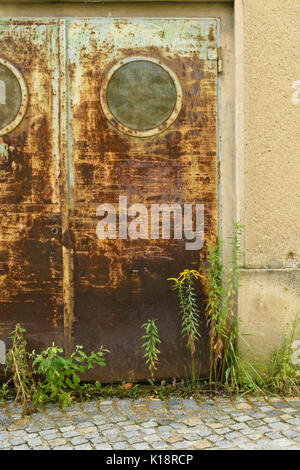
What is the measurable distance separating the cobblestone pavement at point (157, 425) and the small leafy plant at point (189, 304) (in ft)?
1.47

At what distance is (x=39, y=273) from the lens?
3816 mm

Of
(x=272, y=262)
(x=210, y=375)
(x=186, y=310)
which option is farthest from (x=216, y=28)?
(x=210, y=375)

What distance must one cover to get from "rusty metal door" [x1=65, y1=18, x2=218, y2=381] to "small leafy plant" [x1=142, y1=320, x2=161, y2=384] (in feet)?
0.18

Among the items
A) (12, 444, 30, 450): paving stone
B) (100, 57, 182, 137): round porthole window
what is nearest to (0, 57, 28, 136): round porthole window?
(100, 57, 182, 137): round porthole window

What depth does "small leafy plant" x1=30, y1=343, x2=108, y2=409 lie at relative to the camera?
3477 mm

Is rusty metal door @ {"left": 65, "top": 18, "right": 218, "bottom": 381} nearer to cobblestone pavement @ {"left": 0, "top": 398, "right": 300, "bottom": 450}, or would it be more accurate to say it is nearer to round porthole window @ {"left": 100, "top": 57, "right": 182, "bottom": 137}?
round porthole window @ {"left": 100, "top": 57, "right": 182, "bottom": 137}

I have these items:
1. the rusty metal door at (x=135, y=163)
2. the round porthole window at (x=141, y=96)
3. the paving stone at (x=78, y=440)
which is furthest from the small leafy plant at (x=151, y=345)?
the round porthole window at (x=141, y=96)

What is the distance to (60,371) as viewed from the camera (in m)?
3.70

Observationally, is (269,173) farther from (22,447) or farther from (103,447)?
(22,447)

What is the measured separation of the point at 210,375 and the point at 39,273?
153 centimetres

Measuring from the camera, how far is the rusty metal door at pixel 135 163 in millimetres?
3740

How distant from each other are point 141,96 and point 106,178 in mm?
683

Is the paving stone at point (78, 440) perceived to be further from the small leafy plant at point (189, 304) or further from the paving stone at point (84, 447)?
the small leafy plant at point (189, 304)

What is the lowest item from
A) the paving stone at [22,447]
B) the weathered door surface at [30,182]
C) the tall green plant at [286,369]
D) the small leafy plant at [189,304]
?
the paving stone at [22,447]
